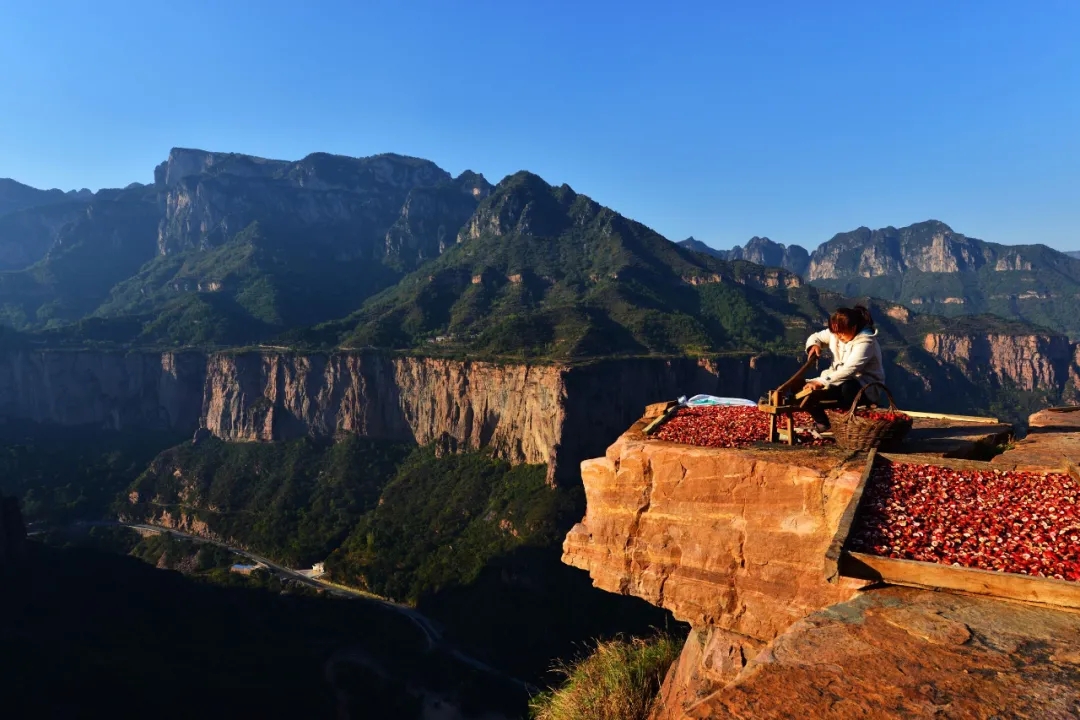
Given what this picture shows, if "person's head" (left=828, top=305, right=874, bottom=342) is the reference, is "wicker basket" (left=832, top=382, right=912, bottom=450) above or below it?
below

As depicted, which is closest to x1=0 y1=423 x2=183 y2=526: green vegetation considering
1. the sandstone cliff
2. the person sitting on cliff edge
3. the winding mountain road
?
the winding mountain road

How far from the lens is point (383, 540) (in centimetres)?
6412

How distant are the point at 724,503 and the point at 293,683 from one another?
138ft

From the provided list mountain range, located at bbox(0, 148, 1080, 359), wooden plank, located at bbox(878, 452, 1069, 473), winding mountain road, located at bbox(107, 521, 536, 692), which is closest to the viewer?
wooden plank, located at bbox(878, 452, 1069, 473)

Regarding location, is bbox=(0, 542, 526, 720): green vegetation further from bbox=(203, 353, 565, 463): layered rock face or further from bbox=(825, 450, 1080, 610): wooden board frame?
bbox=(825, 450, 1080, 610): wooden board frame

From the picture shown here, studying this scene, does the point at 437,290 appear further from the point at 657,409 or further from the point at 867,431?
the point at 867,431

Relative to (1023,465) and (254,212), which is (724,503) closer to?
(1023,465)

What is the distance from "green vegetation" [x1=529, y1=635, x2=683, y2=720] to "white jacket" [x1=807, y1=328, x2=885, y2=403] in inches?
286

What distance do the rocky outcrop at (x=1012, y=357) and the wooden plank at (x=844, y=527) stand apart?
124 m

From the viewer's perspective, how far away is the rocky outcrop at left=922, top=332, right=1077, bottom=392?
364ft

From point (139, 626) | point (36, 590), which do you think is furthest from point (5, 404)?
point (139, 626)

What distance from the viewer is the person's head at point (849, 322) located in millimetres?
10164

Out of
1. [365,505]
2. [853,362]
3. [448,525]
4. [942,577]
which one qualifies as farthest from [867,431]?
[365,505]

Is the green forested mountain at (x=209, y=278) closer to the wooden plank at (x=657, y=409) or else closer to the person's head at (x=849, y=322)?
the wooden plank at (x=657, y=409)
